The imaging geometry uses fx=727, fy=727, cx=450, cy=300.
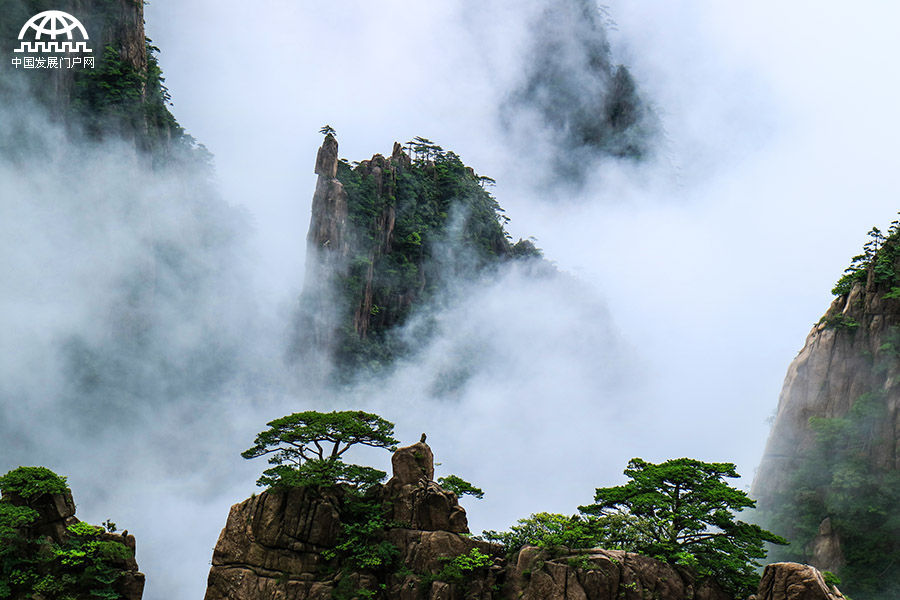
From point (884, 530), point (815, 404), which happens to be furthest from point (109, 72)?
point (884, 530)

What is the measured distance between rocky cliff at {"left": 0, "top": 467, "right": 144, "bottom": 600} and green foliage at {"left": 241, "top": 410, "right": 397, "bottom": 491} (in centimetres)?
704

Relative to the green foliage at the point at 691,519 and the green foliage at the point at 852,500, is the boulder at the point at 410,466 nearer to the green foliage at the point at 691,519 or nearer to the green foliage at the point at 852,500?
the green foliage at the point at 691,519

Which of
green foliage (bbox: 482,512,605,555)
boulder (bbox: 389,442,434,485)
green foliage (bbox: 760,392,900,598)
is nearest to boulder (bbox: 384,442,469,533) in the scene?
boulder (bbox: 389,442,434,485)

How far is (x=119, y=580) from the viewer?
105ft

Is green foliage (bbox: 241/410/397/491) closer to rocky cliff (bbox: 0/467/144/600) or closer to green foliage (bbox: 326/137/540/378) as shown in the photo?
rocky cliff (bbox: 0/467/144/600)

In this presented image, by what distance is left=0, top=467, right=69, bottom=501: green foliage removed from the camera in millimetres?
31734

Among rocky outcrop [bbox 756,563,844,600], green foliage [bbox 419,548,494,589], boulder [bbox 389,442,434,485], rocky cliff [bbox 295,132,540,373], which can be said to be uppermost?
rocky cliff [bbox 295,132,540,373]

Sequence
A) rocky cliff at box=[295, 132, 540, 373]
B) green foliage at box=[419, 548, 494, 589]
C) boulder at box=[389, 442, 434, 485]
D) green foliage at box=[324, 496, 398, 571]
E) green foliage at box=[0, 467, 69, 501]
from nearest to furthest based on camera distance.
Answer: green foliage at box=[419, 548, 494, 589], green foliage at box=[0, 467, 69, 501], green foliage at box=[324, 496, 398, 571], boulder at box=[389, 442, 434, 485], rocky cliff at box=[295, 132, 540, 373]

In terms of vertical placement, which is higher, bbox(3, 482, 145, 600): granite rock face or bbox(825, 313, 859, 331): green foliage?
bbox(825, 313, 859, 331): green foliage

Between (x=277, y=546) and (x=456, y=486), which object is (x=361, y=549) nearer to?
(x=277, y=546)

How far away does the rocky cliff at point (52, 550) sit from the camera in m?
30.4

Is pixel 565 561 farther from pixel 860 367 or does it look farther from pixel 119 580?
pixel 860 367

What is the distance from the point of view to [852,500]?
145 feet
